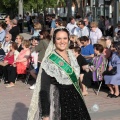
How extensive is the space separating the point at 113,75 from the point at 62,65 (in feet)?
16.5

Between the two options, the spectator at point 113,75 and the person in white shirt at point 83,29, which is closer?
the spectator at point 113,75

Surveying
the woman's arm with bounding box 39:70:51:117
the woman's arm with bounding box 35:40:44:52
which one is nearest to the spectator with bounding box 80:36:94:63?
the woman's arm with bounding box 35:40:44:52

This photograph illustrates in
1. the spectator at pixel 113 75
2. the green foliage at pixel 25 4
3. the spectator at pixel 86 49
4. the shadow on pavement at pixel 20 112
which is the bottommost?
the shadow on pavement at pixel 20 112

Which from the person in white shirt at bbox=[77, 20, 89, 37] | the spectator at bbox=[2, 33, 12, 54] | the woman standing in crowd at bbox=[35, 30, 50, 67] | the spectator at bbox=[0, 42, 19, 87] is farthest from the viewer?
the person in white shirt at bbox=[77, 20, 89, 37]

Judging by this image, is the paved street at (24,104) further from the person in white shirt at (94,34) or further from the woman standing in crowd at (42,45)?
the person in white shirt at (94,34)

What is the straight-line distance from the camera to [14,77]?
12016 mm

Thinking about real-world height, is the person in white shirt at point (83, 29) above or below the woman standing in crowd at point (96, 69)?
above

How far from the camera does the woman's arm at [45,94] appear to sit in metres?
4.66

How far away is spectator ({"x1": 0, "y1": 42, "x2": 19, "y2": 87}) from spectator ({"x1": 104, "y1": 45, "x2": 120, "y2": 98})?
3145 millimetres

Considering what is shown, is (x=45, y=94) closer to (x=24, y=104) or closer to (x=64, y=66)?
(x=64, y=66)

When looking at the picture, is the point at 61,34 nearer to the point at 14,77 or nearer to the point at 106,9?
the point at 14,77

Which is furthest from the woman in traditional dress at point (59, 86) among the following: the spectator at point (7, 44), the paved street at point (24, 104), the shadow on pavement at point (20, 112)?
the spectator at point (7, 44)

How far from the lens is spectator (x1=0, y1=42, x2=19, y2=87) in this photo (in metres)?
12.0

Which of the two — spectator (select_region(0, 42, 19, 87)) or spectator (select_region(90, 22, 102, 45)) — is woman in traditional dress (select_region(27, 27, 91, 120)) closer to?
spectator (select_region(0, 42, 19, 87))
